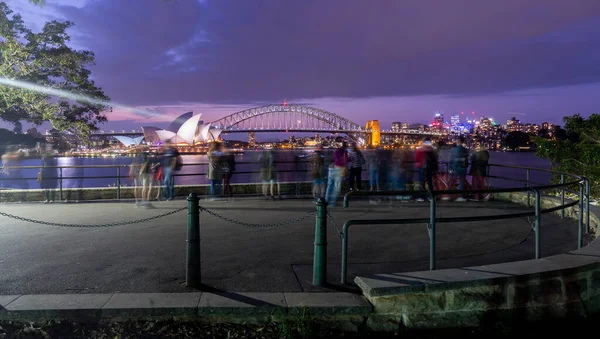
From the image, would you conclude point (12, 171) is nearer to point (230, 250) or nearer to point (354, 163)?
point (354, 163)

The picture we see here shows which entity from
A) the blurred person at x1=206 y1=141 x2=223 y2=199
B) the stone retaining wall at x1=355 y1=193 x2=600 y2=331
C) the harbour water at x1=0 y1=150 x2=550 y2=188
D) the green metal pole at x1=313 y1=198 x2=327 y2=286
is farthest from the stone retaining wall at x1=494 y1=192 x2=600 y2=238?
the blurred person at x1=206 y1=141 x2=223 y2=199

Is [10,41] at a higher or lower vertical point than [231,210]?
higher

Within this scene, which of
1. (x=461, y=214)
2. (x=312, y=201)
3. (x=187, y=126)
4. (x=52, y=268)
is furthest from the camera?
(x=187, y=126)

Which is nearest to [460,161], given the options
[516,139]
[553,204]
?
[553,204]

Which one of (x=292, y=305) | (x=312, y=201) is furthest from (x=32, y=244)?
(x=312, y=201)

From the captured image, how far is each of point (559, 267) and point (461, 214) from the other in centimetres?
470

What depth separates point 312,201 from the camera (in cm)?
1164

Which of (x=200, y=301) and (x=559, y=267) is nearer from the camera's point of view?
(x=200, y=301)

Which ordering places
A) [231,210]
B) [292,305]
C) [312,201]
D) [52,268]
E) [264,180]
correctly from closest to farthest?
[292,305]
[52,268]
[231,210]
[312,201]
[264,180]

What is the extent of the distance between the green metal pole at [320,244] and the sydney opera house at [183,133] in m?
67.5

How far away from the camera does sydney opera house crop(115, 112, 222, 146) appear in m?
73.4

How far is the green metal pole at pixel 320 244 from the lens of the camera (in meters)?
4.63

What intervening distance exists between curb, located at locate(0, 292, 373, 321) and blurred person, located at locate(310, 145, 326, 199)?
23.7ft

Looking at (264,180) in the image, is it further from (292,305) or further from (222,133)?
(222,133)
